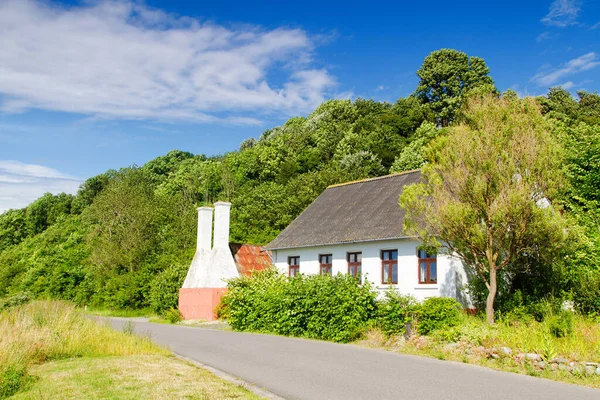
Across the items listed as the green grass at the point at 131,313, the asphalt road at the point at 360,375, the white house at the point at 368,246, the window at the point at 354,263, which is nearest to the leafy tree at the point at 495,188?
the white house at the point at 368,246

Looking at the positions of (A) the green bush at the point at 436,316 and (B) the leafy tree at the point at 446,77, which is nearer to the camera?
(A) the green bush at the point at 436,316

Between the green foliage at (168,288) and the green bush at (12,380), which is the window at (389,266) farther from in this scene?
the green bush at (12,380)

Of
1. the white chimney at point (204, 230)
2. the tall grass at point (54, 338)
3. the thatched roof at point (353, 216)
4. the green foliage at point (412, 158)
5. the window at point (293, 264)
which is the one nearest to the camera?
the tall grass at point (54, 338)

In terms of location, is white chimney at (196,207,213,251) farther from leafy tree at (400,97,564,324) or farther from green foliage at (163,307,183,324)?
leafy tree at (400,97,564,324)

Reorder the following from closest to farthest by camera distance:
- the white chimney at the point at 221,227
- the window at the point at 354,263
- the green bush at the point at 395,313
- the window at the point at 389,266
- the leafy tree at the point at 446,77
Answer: the green bush at the point at 395,313, the window at the point at 389,266, the window at the point at 354,263, the white chimney at the point at 221,227, the leafy tree at the point at 446,77

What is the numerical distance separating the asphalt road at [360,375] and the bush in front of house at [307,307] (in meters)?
1.80

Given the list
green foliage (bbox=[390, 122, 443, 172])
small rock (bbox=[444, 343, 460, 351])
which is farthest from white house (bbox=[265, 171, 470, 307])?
green foliage (bbox=[390, 122, 443, 172])

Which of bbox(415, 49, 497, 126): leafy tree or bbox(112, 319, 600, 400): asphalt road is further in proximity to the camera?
bbox(415, 49, 497, 126): leafy tree

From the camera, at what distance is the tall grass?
11.4m

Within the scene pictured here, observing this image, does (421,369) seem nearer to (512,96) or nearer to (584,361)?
(584,361)

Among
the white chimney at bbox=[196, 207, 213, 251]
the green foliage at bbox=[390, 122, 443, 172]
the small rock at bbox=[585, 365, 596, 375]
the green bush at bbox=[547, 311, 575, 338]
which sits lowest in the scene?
the small rock at bbox=[585, 365, 596, 375]

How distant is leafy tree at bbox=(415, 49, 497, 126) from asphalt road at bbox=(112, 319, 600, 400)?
159ft

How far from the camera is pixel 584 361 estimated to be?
1098 centimetres

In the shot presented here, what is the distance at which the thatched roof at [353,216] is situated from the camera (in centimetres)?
2416
